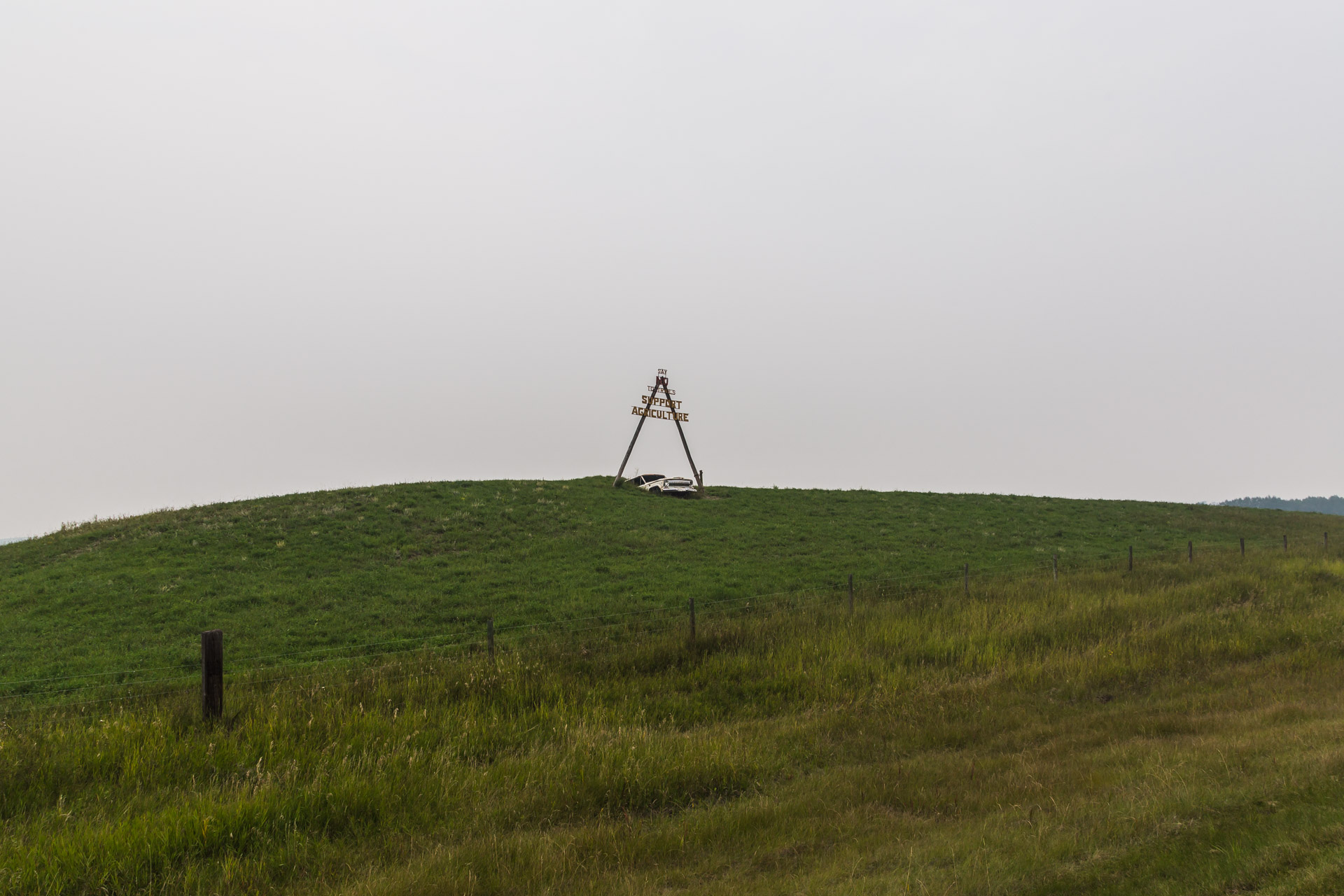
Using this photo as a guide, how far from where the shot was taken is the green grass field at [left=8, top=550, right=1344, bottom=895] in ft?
17.7

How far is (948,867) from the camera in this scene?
17.6 ft

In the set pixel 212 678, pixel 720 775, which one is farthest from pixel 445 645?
pixel 720 775

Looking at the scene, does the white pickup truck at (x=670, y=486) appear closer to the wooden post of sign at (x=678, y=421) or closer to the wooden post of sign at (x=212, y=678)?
the wooden post of sign at (x=678, y=421)

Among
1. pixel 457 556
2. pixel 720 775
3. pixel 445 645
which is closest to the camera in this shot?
pixel 720 775

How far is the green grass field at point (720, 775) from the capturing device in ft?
17.7

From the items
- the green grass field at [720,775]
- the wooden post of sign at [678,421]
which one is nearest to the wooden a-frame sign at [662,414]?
the wooden post of sign at [678,421]

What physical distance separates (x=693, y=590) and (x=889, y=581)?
6784 millimetres

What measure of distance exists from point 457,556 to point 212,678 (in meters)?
18.4

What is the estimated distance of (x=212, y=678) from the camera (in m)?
8.88

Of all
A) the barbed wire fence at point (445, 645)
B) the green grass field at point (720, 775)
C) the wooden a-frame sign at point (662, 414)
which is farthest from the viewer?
the wooden a-frame sign at point (662, 414)

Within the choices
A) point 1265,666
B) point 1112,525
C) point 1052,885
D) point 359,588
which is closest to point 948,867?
point 1052,885

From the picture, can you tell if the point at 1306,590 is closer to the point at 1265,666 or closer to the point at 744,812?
the point at 1265,666

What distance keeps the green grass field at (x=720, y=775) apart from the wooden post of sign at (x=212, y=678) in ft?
0.89

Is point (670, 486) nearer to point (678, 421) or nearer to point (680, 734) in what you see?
point (678, 421)
